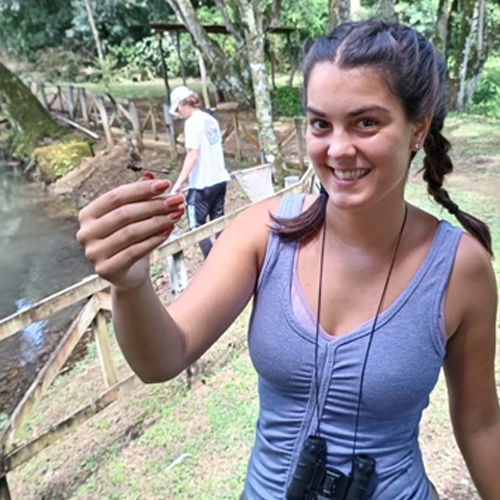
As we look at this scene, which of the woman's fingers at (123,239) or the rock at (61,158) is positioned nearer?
the woman's fingers at (123,239)

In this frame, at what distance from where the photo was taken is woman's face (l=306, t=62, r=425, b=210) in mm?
1049

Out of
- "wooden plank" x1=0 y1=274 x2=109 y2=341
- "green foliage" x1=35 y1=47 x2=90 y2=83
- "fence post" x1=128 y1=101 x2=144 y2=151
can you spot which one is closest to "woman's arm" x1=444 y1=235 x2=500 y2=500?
"wooden plank" x1=0 y1=274 x2=109 y2=341

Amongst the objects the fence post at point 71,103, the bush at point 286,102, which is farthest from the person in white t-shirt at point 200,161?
the fence post at point 71,103

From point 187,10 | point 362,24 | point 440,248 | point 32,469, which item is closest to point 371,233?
point 440,248

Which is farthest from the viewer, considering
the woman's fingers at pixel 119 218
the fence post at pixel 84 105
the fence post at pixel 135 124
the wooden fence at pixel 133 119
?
the fence post at pixel 84 105

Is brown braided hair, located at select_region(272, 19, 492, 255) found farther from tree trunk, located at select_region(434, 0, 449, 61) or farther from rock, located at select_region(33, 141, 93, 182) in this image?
tree trunk, located at select_region(434, 0, 449, 61)

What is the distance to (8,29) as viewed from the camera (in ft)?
75.6

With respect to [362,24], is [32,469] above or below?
below

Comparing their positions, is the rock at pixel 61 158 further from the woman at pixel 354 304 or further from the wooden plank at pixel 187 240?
the woman at pixel 354 304

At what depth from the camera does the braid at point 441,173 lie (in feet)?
4.21

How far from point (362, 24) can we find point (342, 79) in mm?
176

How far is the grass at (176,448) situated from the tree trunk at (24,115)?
42.0 feet

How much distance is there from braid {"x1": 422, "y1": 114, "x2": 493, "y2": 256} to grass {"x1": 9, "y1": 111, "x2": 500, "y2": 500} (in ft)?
6.38

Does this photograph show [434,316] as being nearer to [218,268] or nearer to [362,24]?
[218,268]
